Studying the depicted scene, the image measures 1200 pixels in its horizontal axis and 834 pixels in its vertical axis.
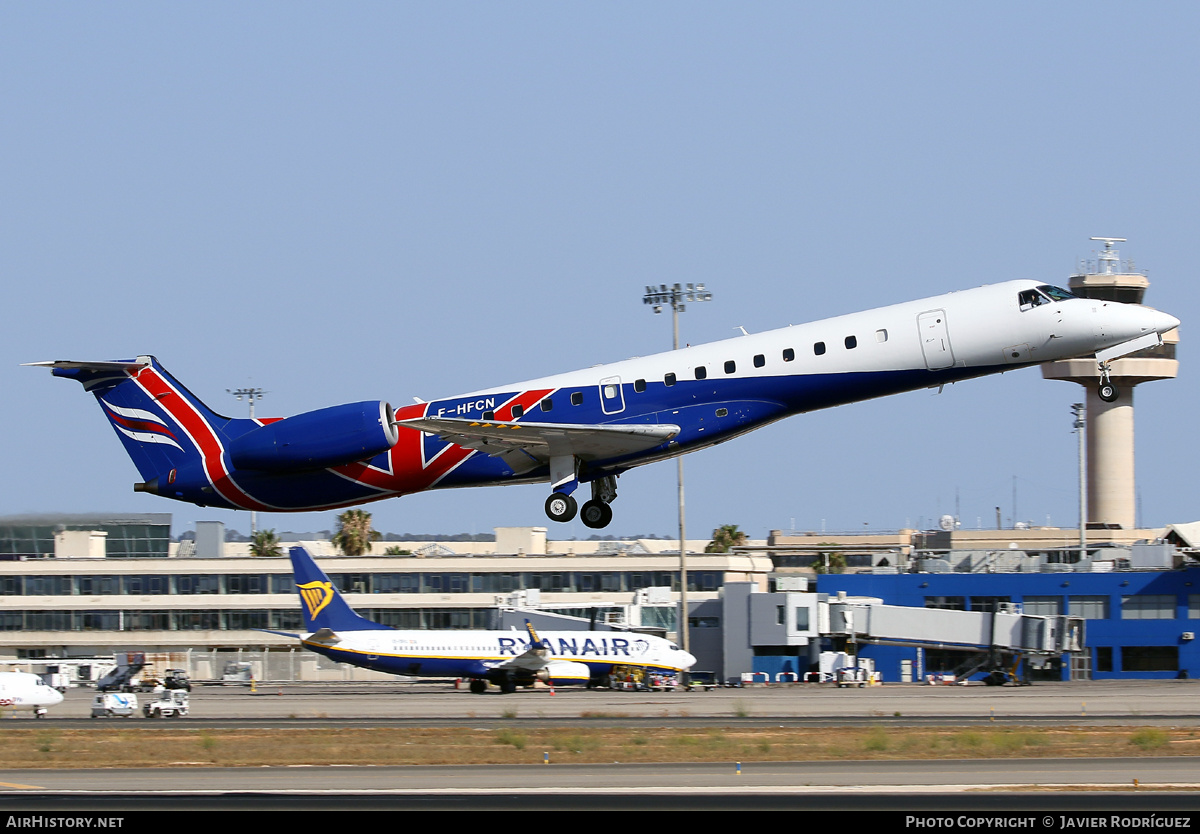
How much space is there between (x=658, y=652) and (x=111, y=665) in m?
32.7

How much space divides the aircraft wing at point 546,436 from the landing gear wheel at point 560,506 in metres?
0.84

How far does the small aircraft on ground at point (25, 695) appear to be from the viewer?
42.6 m

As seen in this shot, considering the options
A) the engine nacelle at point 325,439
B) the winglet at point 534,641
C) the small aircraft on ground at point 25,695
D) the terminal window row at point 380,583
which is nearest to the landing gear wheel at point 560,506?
the engine nacelle at point 325,439

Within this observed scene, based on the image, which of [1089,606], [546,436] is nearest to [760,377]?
[546,436]

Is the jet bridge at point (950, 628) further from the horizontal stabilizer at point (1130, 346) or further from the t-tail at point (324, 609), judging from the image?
the horizontal stabilizer at point (1130, 346)

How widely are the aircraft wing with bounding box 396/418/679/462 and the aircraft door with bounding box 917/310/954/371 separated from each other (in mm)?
4877

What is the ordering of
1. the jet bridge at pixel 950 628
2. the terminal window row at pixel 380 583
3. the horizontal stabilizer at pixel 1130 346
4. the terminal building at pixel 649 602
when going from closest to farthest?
the horizontal stabilizer at pixel 1130 346, the jet bridge at pixel 950 628, the terminal building at pixel 649 602, the terminal window row at pixel 380 583

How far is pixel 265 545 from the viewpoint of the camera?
290ft

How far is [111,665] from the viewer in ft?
226

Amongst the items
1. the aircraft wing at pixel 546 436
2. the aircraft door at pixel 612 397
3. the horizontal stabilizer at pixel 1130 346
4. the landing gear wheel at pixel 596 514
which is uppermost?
the horizontal stabilizer at pixel 1130 346

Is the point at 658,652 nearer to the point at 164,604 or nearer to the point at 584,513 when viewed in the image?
the point at 584,513

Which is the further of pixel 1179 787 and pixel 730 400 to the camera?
pixel 730 400

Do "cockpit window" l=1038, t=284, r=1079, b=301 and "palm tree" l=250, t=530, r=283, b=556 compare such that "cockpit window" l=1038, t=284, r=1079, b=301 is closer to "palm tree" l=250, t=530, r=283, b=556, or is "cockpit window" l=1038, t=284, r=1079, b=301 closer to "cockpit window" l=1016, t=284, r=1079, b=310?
"cockpit window" l=1016, t=284, r=1079, b=310
